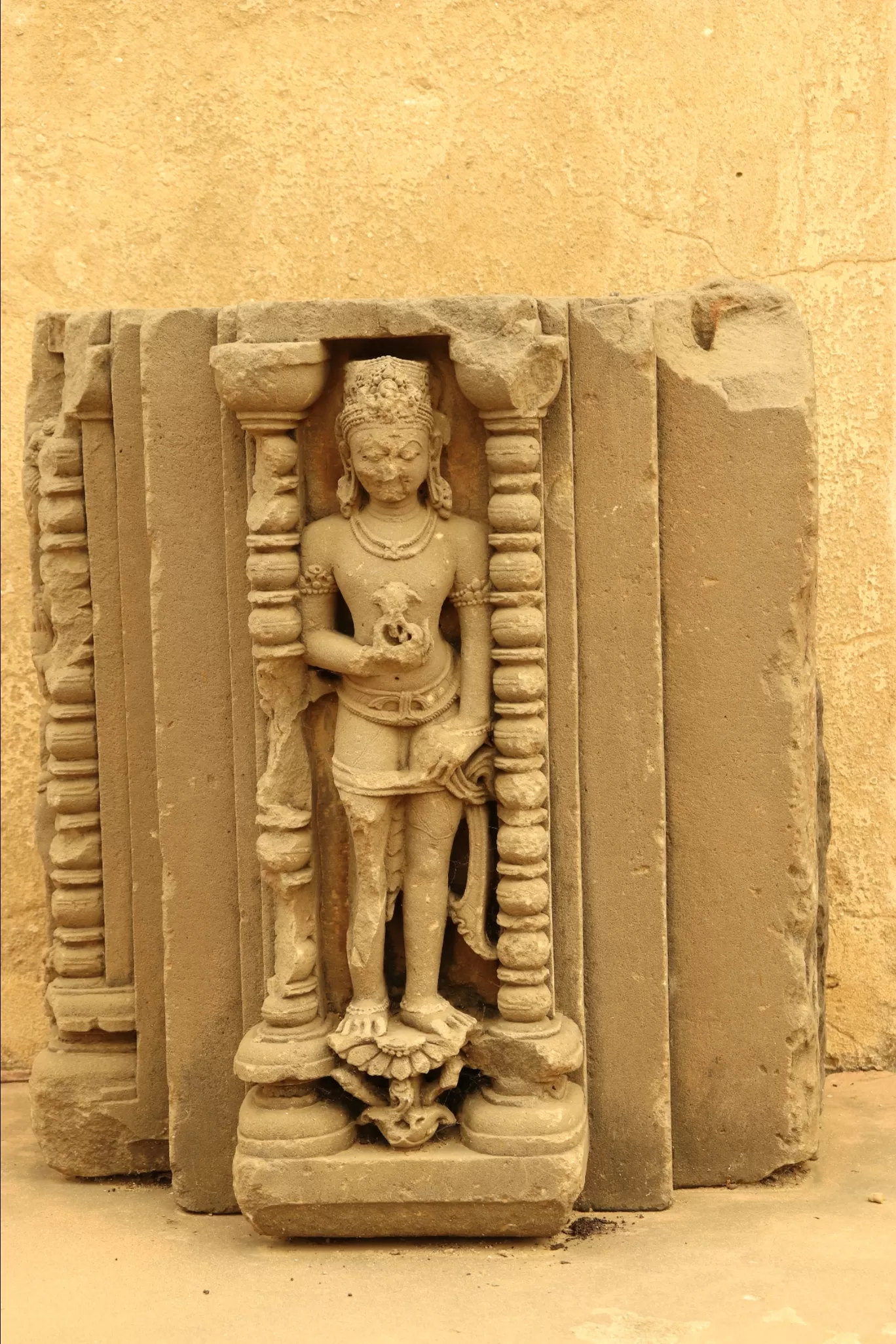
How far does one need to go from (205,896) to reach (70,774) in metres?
0.53

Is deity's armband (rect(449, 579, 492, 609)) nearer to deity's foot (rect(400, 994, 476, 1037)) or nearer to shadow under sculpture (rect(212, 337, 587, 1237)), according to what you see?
shadow under sculpture (rect(212, 337, 587, 1237))

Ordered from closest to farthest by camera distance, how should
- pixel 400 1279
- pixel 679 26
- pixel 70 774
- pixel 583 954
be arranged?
pixel 400 1279 → pixel 583 954 → pixel 70 774 → pixel 679 26

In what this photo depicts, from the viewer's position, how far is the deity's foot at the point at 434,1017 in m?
3.55

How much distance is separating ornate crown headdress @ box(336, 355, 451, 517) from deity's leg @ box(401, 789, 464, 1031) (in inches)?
25.9

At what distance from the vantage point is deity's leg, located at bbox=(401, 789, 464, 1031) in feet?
11.8

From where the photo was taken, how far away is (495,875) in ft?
12.1

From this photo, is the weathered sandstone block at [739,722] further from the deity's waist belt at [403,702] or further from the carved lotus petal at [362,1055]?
the carved lotus petal at [362,1055]

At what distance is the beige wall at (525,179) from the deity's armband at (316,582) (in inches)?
63.6

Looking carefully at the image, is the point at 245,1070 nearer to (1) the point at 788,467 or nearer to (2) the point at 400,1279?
(2) the point at 400,1279

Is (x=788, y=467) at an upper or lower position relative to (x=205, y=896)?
upper

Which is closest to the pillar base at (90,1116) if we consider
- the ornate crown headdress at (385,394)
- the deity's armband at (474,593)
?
the deity's armband at (474,593)

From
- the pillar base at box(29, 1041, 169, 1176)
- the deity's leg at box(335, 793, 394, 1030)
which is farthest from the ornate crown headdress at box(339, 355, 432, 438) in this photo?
the pillar base at box(29, 1041, 169, 1176)

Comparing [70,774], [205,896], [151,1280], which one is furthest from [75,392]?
[151,1280]

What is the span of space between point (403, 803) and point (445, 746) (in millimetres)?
197
